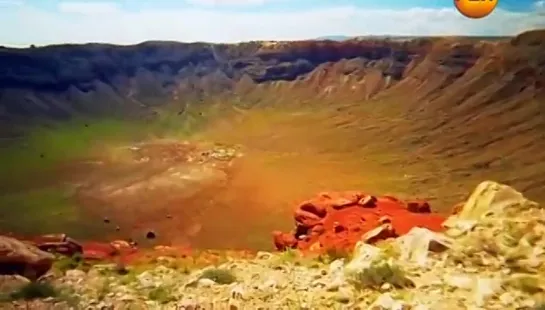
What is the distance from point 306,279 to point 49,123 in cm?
128

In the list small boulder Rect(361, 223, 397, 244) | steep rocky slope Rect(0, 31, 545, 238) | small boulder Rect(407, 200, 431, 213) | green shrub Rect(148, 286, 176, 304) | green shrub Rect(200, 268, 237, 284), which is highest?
steep rocky slope Rect(0, 31, 545, 238)

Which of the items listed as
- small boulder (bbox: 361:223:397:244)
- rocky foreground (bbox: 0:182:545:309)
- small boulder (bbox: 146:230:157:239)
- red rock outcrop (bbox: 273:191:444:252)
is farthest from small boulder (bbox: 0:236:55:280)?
small boulder (bbox: 361:223:397:244)

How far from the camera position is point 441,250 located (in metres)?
3.50

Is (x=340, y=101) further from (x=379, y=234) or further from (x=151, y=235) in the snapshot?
A: (x=151, y=235)

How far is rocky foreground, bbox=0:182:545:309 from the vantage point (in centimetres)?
338

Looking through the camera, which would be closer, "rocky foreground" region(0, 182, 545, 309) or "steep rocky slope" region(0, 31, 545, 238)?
"rocky foreground" region(0, 182, 545, 309)

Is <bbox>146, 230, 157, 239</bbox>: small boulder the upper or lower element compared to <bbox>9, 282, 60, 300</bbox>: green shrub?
upper

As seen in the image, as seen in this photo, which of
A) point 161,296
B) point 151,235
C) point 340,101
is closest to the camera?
point 161,296

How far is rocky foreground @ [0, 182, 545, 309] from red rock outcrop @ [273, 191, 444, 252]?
4 centimetres

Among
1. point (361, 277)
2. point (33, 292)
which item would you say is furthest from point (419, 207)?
point (33, 292)

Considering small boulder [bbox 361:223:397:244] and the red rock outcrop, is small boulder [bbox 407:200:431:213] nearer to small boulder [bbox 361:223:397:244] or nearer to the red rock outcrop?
the red rock outcrop

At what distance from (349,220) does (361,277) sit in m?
0.26

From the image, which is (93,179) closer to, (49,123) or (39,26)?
(49,123)

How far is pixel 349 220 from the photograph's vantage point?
3.54m
